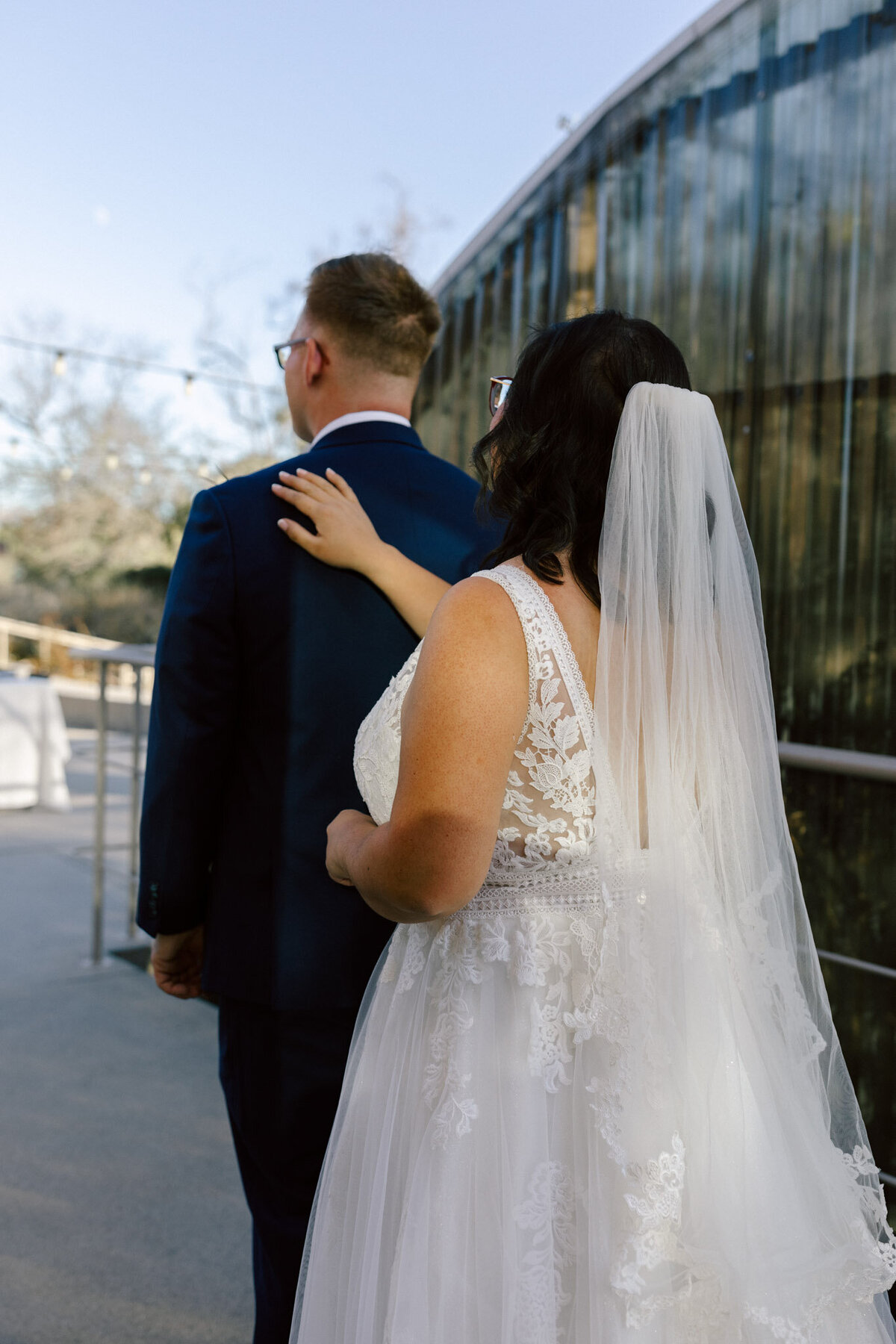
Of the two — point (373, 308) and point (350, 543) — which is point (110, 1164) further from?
point (373, 308)

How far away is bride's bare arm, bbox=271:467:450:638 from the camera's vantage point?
153 centimetres

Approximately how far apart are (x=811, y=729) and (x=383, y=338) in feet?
4.80

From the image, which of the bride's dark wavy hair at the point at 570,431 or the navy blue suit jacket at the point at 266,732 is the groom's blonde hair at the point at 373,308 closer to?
the navy blue suit jacket at the point at 266,732

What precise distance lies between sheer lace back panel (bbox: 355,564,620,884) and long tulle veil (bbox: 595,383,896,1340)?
0.03 m

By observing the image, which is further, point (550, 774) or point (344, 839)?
point (344, 839)

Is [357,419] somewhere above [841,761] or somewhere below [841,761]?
above

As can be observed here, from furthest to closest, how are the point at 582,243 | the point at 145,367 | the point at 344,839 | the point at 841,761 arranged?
the point at 145,367, the point at 582,243, the point at 841,761, the point at 344,839

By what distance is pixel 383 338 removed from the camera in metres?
1.72

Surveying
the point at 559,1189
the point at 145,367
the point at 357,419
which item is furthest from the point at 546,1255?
the point at 145,367

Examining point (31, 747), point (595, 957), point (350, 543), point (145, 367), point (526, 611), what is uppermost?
point (145, 367)

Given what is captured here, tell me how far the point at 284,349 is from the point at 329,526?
17.9 inches

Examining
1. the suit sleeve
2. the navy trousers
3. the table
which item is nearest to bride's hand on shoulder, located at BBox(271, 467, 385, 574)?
the suit sleeve

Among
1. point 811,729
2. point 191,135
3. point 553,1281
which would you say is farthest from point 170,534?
point 553,1281

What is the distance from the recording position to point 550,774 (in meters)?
1.11
